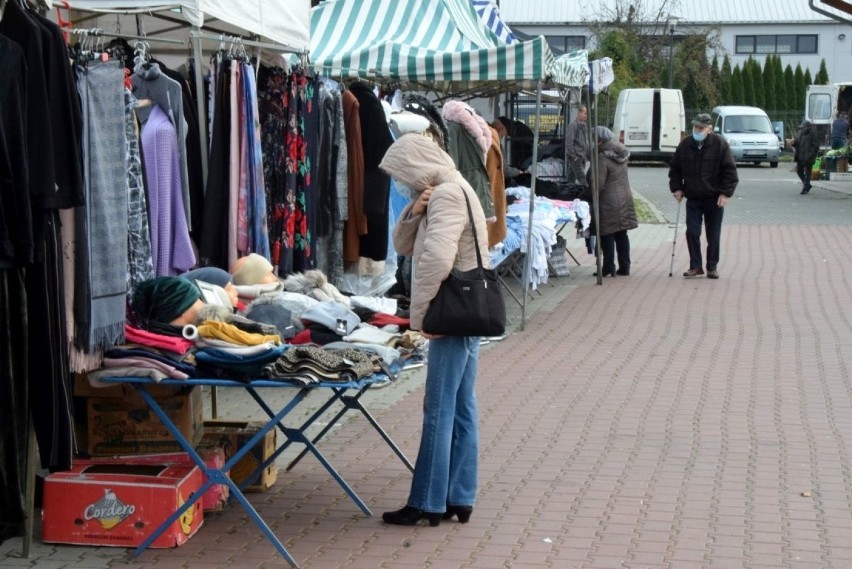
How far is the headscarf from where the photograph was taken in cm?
573

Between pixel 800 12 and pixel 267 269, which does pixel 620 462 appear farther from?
pixel 800 12

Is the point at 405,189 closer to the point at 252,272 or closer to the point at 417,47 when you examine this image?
the point at 252,272

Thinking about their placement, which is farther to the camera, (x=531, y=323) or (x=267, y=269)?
(x=531, y=323)

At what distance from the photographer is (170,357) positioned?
5.46 meters

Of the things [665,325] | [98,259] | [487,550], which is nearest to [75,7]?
[98,259]

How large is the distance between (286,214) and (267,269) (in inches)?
60.8

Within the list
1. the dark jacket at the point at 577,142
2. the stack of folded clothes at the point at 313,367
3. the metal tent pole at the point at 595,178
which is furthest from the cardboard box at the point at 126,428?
the dark jacket at the point at 577,142

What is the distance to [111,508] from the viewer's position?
18.3 feet

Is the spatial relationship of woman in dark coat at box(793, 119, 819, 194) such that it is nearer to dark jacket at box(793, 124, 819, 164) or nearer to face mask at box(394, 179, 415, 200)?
dark jacket at box(793, 124, 819, 164)

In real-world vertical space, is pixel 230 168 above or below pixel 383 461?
above

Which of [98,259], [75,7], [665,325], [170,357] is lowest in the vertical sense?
[665,325]

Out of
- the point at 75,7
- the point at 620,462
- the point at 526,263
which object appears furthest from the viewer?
the point at 526,263

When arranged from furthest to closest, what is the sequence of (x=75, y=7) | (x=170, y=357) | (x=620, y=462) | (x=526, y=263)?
(x=526, y=263) < (x=620, y=462) < (x=75, y=7) < (x=170, y=357)

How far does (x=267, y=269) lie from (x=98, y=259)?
5.63 ft
